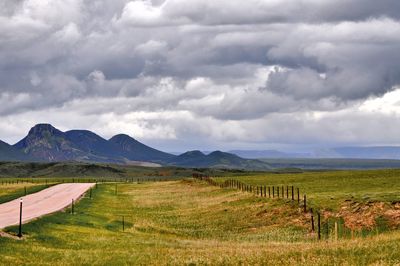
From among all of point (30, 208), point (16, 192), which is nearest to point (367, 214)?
point (30, 208)

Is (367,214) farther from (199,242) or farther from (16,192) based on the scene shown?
(16,192)

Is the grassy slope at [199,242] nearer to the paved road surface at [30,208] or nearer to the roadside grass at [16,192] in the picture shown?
the paved road surface at [30,208]

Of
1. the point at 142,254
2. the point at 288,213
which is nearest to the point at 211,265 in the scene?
the point at 142,254

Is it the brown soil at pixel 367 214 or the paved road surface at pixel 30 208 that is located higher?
the brown soil at pixel 367 214

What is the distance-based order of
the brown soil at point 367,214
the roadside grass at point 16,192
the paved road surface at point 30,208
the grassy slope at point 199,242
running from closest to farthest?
the grassy slope at point 199,242 → the brown soil at point 367,214 → the paved road surface at point 30,208 → the roadside grass at point 16,192

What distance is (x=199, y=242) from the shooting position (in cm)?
4672

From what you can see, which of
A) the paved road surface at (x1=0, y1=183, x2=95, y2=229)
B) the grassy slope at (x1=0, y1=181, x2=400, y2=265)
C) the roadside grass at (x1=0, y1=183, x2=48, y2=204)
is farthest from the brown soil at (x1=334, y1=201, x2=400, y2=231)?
the roadside grass at (x1=0, y1=183, x2=48, y2=204)

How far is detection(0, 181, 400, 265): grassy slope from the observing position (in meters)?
29.8

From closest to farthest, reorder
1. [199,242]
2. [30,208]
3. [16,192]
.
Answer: [199,242]
[30,208]
[16,192]

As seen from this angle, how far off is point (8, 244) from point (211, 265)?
11408mm

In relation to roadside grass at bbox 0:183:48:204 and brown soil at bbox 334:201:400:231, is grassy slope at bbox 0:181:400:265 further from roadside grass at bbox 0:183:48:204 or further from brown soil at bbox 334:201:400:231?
roadside grass at bbox 0:183:48:204

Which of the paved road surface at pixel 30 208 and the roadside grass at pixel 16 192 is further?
the roadside grass at pixel 16 192

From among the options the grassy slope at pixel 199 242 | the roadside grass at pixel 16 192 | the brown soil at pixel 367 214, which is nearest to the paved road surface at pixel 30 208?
the grassy slope at pixel 199 242

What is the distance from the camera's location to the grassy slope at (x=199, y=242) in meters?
29.8
